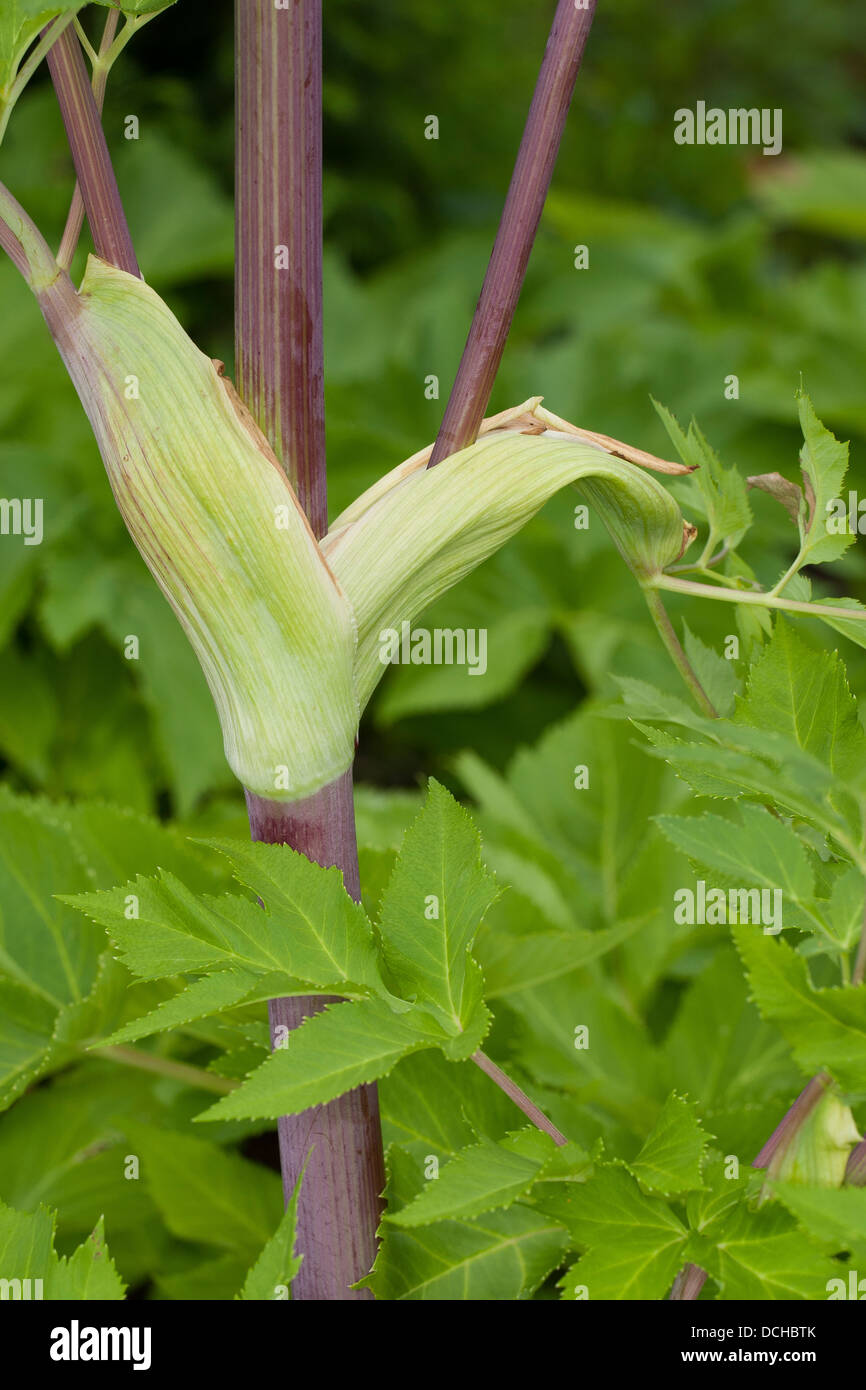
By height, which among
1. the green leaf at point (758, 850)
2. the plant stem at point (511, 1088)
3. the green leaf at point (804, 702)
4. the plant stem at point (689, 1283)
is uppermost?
the green leaf at point (804, 702)

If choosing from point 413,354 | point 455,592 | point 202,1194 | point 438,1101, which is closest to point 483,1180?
point 438,1101

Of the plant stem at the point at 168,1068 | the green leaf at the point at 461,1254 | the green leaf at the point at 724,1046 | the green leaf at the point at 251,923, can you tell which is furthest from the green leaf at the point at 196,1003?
the green leaf at the point at 724,1046

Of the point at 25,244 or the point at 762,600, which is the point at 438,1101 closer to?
the point at 762,600

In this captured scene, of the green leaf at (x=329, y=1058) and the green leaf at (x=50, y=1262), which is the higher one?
the green leaf at (x=329, y=1058)

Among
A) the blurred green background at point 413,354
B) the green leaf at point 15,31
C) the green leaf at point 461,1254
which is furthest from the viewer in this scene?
the blurred green background at point 413,354

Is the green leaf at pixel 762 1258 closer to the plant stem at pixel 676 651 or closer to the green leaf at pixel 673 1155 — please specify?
the green leaf at pixel 673 1155
